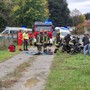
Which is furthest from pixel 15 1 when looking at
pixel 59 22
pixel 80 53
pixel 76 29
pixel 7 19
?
pixel 76 29

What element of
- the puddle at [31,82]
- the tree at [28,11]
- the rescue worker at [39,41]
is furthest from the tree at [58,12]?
the puddle at [31,82]

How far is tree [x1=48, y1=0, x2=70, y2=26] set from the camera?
106 m

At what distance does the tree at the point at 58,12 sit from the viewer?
106 metres

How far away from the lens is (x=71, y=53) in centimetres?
3241

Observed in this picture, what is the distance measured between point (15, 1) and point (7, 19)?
483cm

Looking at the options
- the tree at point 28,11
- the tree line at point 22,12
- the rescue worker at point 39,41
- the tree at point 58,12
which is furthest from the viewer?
the tree at point 58,12

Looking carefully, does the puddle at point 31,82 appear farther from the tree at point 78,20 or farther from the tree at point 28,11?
the tree at point 78,20

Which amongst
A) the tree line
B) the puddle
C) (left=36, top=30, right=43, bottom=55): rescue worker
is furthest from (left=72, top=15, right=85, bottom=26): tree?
the puddle

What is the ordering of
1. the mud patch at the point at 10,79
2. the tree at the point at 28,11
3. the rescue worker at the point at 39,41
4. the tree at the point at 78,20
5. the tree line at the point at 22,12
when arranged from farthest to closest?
1. the tree at the point at 78,20
2. the tree at the point at 28,11
3. the tree line at the point at 22,12
4. the rescue worker at the point at 39,41
5. the mud patch at the point at 10,79

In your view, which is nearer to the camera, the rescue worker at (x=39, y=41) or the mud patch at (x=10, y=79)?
the mud patch at (x=10, y=79)

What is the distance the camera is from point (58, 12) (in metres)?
107

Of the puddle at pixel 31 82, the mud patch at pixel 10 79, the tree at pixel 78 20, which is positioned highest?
the tree at pixel 78 20

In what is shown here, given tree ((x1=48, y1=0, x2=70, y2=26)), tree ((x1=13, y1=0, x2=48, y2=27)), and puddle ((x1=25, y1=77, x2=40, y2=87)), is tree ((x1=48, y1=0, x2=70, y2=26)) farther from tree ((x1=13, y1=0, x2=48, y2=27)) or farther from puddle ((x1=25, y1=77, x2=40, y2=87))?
puddle ((x1=25, y1=77, x2=40, y2=87))

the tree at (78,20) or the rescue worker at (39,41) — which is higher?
the tree at (78,20)
